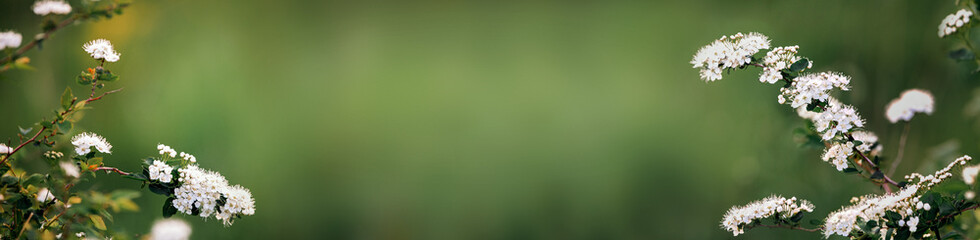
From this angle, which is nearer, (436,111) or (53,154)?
(53,154)

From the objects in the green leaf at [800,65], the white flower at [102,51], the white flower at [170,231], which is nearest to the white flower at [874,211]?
the green leaf at [800,65]

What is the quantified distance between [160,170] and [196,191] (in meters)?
0.07

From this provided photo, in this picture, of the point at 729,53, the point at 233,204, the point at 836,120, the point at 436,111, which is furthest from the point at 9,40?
the point at 436,111

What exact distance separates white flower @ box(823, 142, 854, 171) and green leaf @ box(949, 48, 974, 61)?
19 cm

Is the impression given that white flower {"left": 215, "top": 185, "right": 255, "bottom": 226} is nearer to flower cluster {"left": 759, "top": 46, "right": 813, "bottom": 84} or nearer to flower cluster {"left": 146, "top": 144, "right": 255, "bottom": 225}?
flower cluster {"left": 146, "top": 144, "right": 255, "bottom": 225}

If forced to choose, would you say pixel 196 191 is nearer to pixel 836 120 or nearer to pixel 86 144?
pixel 86 144

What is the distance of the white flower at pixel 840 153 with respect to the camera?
1.06 m

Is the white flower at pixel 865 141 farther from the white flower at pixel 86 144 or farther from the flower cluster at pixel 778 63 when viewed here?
the white flower at pixel 86 144

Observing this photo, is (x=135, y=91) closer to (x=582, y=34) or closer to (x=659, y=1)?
(x=582, y=34)

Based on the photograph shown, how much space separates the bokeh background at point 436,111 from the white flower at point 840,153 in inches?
42.0

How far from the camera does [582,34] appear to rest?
2289mm

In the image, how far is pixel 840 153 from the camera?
1.07 m

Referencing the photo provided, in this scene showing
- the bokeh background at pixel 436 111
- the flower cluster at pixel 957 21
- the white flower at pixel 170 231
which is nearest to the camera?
the white flower at pixel 170 231

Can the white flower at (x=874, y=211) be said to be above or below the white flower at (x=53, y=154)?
below
